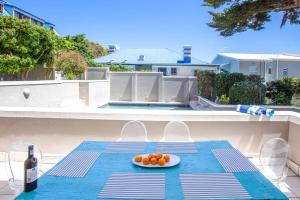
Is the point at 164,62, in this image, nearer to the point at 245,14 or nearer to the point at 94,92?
the point at 94,92

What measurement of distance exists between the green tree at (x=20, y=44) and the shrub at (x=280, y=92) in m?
12.2

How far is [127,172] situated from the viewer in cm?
252

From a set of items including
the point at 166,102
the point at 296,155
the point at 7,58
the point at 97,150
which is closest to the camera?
the point at 97,150

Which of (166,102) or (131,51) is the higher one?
(131,51)

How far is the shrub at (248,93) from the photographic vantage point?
10.0 m

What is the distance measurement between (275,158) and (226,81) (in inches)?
346

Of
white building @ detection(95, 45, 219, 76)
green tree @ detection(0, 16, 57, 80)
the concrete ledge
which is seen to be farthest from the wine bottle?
white building @ detection(95, 45, 219, 76)

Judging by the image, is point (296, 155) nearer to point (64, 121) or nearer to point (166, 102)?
point (64, 121)

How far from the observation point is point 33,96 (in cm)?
1004

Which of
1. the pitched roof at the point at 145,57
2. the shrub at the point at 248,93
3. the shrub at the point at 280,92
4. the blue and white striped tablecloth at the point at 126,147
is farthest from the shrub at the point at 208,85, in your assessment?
the blue and white striped tablecloth at the point at 126,147

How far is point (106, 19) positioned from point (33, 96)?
62.1 ft

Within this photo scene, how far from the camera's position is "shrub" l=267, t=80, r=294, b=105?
10750 millimetres

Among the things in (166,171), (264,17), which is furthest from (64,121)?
(264,17)

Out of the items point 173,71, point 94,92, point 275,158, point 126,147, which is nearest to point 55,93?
point 94,92
